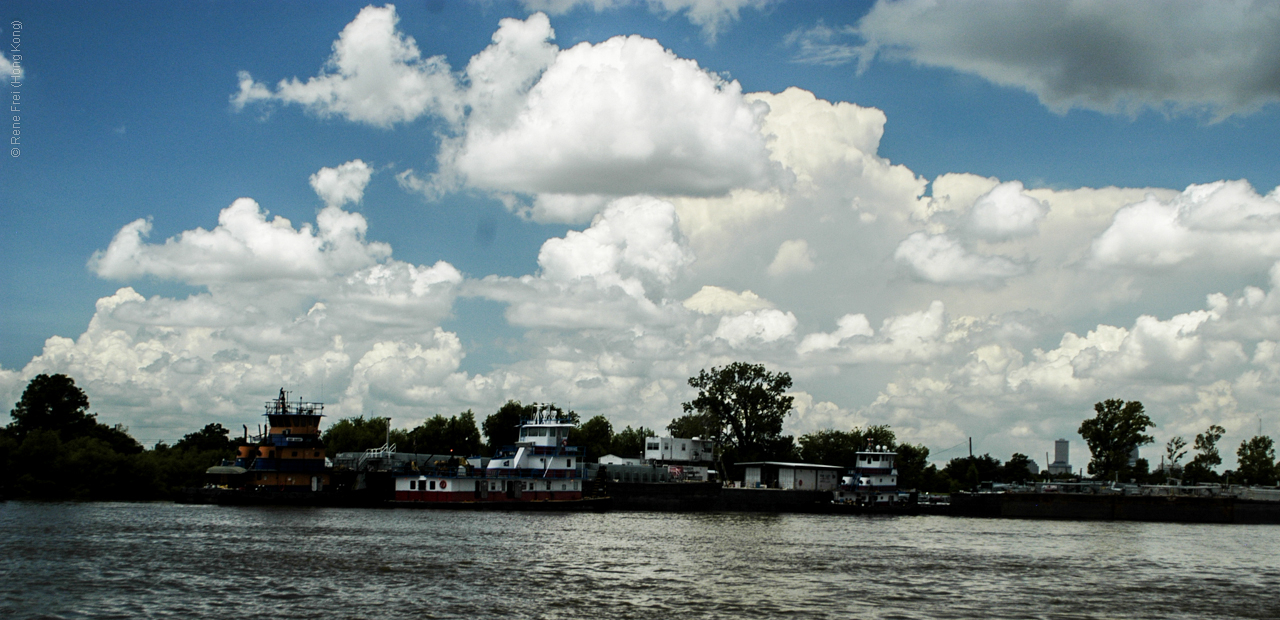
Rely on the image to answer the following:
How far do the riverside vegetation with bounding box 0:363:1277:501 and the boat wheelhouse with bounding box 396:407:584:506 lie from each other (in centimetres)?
410

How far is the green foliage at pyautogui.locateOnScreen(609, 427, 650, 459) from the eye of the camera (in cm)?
16512

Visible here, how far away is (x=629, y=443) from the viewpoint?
172m

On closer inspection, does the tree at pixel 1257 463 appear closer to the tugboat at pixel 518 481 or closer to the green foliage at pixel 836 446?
the green foliage at pixel 836 446

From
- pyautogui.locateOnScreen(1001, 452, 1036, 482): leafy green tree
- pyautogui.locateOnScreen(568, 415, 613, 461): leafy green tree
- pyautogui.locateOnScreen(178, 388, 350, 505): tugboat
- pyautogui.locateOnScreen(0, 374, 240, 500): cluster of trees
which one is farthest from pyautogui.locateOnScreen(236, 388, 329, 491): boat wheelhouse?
pyautogui.locateOnScreen(1001, 452, 1036, 482): leafy green tree

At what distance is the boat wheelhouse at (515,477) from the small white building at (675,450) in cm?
3191

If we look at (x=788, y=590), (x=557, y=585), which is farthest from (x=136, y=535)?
(x=788, y=590)

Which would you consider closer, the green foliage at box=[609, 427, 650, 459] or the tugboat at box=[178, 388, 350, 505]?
the tugboat at box=[178, 388, 350, 505]

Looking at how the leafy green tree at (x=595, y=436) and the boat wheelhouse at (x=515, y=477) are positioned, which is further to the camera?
the leafy green tree at (x=595, y=436)

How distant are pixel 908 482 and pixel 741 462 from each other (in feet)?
123

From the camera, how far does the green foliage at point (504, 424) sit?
493 ft

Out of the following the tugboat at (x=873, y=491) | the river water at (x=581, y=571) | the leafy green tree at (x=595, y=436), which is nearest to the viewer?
the river water at (x=581, y=571)

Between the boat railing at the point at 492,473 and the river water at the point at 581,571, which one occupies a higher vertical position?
the boat railing at the point at 492,473

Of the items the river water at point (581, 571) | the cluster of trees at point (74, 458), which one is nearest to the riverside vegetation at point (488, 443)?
the cluster of trees at point (74, 458)

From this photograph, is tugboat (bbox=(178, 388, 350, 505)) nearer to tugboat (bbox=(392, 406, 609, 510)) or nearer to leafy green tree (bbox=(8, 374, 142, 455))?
tugboat (bbox=(392, 406, 609, 510))
